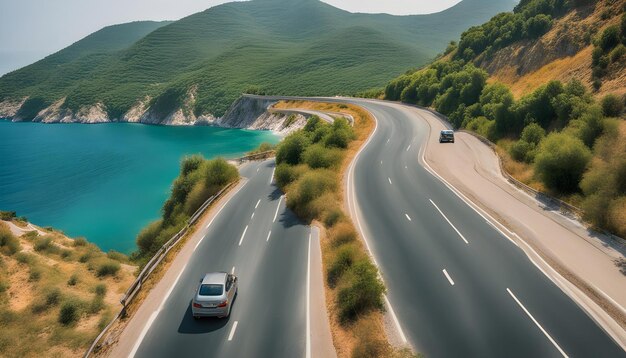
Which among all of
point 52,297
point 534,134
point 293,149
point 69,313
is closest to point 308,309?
point 69,313

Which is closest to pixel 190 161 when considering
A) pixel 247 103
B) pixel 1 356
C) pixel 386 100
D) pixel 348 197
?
pixel 348 197

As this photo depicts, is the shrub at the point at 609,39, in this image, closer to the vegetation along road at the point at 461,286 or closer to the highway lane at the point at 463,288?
the vegetation along road at the point at 461,286

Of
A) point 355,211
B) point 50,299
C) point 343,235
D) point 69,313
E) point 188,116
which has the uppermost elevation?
point 343,235

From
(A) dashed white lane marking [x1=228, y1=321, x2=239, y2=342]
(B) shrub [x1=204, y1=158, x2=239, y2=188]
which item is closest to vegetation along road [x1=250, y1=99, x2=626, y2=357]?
(A) dashed white lane marking [x1=228, y1=321, x2=239, y2=342]

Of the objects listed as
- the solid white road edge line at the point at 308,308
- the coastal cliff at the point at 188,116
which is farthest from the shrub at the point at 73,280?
the coastal cliff at the point at 188,116

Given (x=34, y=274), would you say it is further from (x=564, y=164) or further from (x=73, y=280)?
(x=564, y=164)
